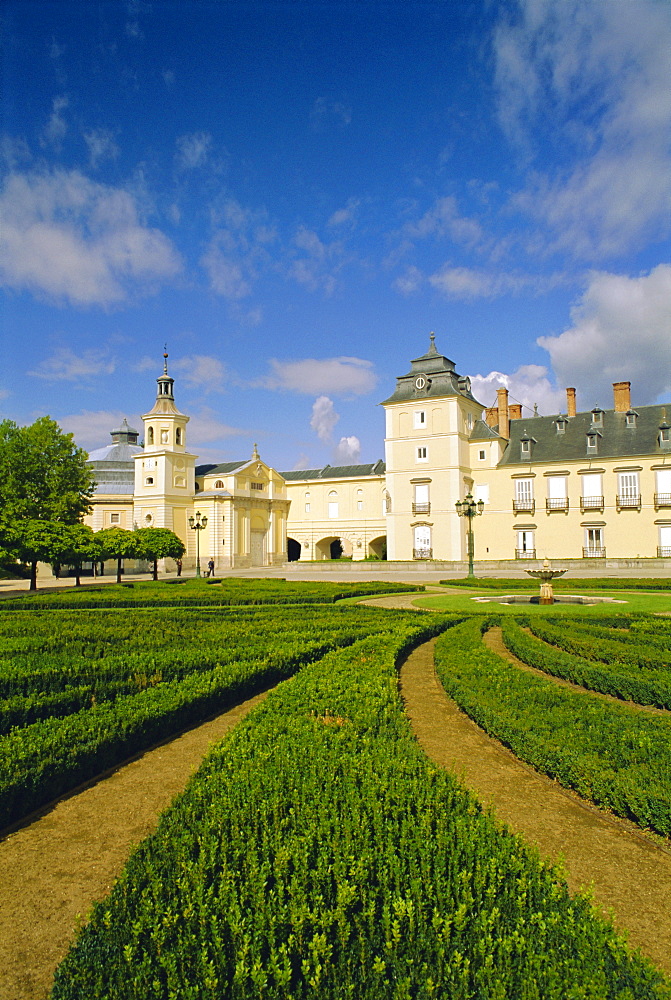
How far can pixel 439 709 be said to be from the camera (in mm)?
8617

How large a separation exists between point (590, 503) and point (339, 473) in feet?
81.4

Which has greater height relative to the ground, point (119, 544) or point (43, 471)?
point (43, 471)

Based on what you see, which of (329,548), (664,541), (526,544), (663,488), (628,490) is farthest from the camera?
(329,548)

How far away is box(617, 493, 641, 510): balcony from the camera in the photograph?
42.0m

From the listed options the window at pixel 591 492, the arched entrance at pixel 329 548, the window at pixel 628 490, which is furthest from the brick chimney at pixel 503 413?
the arched entrance at pixel 329 548

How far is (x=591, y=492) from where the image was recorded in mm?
43656

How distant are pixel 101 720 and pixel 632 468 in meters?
42.2

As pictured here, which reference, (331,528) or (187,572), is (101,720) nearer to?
(187,572)

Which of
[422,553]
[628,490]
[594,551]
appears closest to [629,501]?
[628,490]

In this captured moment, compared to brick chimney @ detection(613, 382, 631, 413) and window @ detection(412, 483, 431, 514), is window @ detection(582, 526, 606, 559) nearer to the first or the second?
brick chimney @ detection(613, 382, 631, 413)

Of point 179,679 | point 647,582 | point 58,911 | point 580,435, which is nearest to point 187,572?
point 580,435

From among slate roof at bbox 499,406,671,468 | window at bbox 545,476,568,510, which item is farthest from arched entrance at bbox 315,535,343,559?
window at bbox 545,476,568,510

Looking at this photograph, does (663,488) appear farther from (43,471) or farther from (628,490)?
(43,471)

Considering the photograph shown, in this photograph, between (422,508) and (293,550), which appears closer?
(422,508)
